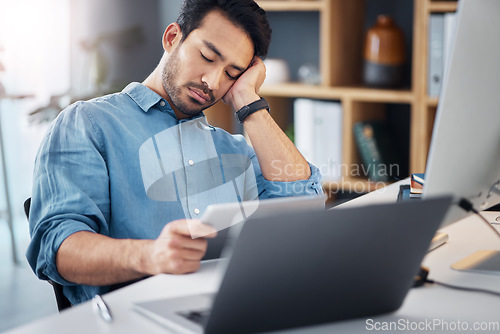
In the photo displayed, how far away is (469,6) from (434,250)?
0.45 m

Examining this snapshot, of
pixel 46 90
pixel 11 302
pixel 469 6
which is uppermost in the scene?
pixel 469 6

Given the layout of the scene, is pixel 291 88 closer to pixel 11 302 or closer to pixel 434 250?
pixel 11 302

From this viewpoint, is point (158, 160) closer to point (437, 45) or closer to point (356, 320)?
point (356, 320)

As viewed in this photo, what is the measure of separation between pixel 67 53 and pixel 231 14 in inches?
70.9

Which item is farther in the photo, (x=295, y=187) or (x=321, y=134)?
(x=321, y=134)

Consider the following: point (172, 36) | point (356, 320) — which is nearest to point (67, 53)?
point (172, 36)

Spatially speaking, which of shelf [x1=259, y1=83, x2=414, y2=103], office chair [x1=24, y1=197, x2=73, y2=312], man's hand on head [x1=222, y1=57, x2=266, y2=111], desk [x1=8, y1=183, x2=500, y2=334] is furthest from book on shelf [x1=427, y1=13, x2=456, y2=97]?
office chair [x1=24, y1=197, x2=73, y2=312]

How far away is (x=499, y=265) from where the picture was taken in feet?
3.30

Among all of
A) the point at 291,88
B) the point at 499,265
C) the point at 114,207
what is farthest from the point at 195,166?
the point at 291,88

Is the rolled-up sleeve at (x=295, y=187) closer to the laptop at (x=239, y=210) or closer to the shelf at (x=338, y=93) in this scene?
the laptop at (x=239, y=210)

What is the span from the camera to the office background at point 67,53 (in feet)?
9.61

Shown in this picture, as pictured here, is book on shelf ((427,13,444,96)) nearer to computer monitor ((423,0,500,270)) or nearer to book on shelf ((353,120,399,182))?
book on shelf ((353,120,399,182))

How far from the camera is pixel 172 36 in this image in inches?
59.4

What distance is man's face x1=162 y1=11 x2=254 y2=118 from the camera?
145 centimetres
